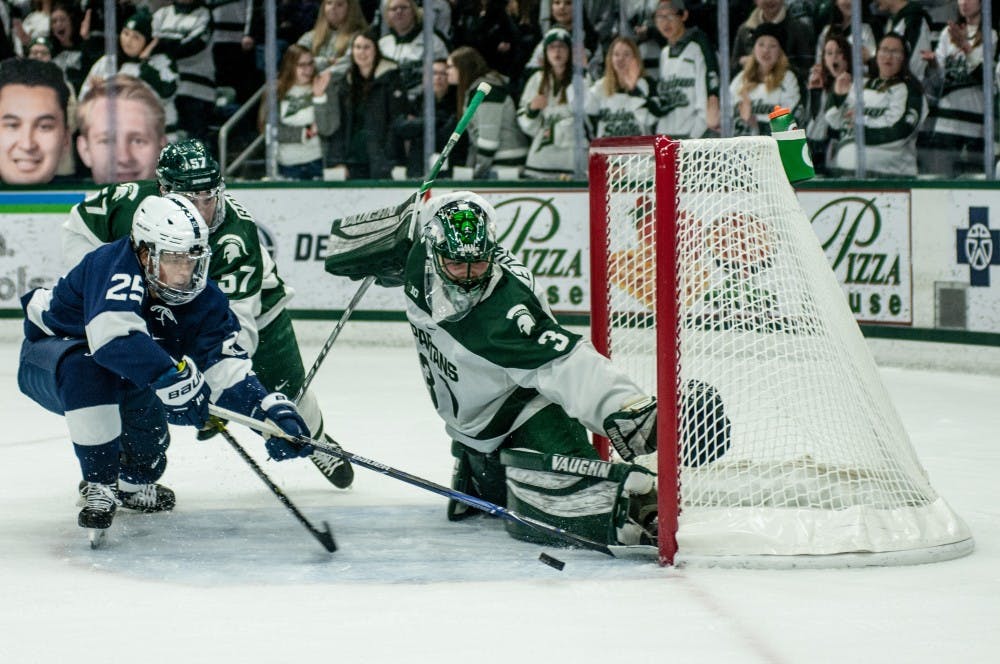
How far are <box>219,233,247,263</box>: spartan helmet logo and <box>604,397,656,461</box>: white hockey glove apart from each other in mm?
1315

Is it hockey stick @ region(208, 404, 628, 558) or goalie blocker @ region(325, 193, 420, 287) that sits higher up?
goalie blocker @ region(325, 193, 420, 287)

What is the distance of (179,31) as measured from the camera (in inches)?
326

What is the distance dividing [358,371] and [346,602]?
3859 millimetres

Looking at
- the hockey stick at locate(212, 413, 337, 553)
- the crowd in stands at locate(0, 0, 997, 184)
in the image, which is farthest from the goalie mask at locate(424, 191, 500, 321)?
the crowd in stands at locate(0, 0, 997, 184)

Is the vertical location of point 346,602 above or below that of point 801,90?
below

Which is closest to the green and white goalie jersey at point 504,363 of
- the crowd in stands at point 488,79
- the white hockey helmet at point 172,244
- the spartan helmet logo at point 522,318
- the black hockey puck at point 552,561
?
the spartan helmet logo at point 522,318

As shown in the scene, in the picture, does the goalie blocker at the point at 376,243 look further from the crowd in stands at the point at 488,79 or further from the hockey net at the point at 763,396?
the crowd in stands at the point at 488,79

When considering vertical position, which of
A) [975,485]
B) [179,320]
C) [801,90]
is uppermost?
[801,90]

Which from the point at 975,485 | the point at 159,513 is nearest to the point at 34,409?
the point at 159,513

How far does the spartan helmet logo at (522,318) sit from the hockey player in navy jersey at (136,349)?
0.58 metres

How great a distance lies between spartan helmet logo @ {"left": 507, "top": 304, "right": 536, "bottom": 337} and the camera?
3.68 m

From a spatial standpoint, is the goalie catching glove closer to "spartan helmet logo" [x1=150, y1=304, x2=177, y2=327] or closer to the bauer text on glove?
the bauer text on glove

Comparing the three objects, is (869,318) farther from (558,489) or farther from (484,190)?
(558,489)

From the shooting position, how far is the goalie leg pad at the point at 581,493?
11.6 ft
